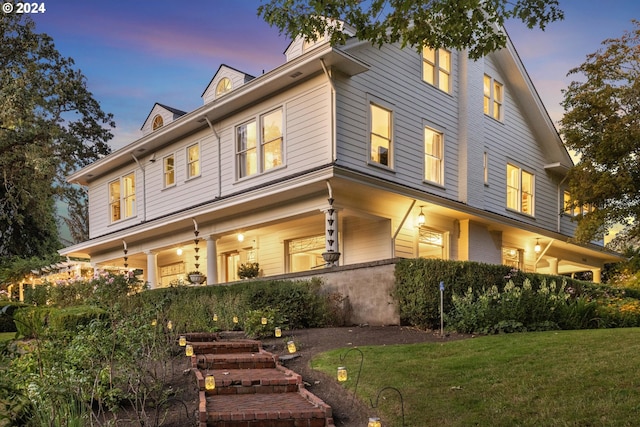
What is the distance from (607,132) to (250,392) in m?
15.3

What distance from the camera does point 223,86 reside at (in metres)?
17.6

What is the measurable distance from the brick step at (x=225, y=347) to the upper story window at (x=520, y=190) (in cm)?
1337

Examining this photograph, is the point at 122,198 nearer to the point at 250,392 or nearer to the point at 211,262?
the point at 211,262

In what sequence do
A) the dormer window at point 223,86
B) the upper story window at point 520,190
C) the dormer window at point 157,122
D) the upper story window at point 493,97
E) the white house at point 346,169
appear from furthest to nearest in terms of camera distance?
the dormer window at point 157,122, the upper story window at point 520,190, the upper story window at point 493,97, the dormer window at point 223,86, the white house at point 346,169

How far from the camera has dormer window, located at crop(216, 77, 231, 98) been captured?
Result: 683 inches

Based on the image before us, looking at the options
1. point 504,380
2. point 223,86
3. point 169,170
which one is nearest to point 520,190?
point 223,86

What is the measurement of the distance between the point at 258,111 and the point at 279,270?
16.6ft

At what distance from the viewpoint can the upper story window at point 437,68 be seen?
17359 mm

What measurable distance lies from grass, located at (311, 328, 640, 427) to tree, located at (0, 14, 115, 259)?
62.9ft

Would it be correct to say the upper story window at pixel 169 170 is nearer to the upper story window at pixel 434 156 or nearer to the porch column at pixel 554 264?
the upper story window at pixel 434 156

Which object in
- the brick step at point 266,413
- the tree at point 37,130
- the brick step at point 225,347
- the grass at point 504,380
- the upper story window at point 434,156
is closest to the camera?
the grass at point 504,380

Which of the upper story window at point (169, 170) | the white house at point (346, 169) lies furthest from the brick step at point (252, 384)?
the upper story window at point (169, 170)

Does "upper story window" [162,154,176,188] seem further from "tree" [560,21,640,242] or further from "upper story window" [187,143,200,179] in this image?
"tree" [560,21,640,242]

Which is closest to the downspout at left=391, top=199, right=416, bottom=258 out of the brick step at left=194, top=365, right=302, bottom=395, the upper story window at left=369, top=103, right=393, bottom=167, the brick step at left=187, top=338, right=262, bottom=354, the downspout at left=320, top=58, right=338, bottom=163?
the upper story window at left=369, top=103, right=393, bottom=167
